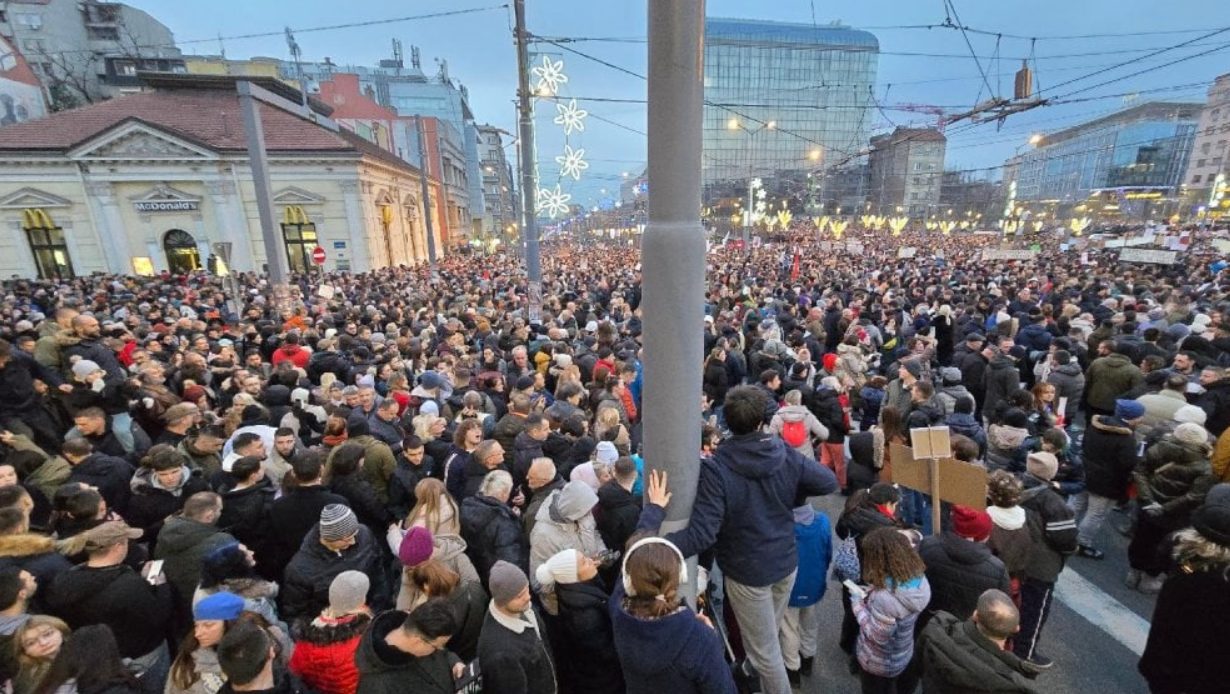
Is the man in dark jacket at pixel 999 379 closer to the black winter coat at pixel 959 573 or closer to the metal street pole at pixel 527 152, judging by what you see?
the black winter coat at pixel 959 573

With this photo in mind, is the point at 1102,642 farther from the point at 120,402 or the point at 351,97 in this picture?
the point at 351,97

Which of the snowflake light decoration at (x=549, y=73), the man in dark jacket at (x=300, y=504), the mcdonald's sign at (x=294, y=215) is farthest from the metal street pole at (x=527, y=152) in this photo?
the mcdonald's sign at (x=294, y=215)

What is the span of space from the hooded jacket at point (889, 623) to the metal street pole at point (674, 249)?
1436 mm

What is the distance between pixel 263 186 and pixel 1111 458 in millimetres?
14772

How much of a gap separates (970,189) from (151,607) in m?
85.0

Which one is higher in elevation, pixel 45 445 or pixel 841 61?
pixel 841 61

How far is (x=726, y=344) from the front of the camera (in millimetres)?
8445

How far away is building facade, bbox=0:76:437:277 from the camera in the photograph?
26203mm

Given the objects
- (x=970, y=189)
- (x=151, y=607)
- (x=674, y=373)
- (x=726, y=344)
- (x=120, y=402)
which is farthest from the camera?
(x=970, y=189)

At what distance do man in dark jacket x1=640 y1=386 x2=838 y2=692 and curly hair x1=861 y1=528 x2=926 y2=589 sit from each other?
0.36 metres

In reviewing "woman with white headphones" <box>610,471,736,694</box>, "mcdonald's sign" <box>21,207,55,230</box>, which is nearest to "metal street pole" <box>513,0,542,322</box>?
"woman with white headphones" <box>610,471,736,694</box>

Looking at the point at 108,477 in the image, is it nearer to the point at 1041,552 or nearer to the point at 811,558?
the point at 811,558

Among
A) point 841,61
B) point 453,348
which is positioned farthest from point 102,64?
point 841,61

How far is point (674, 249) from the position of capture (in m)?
2.11
